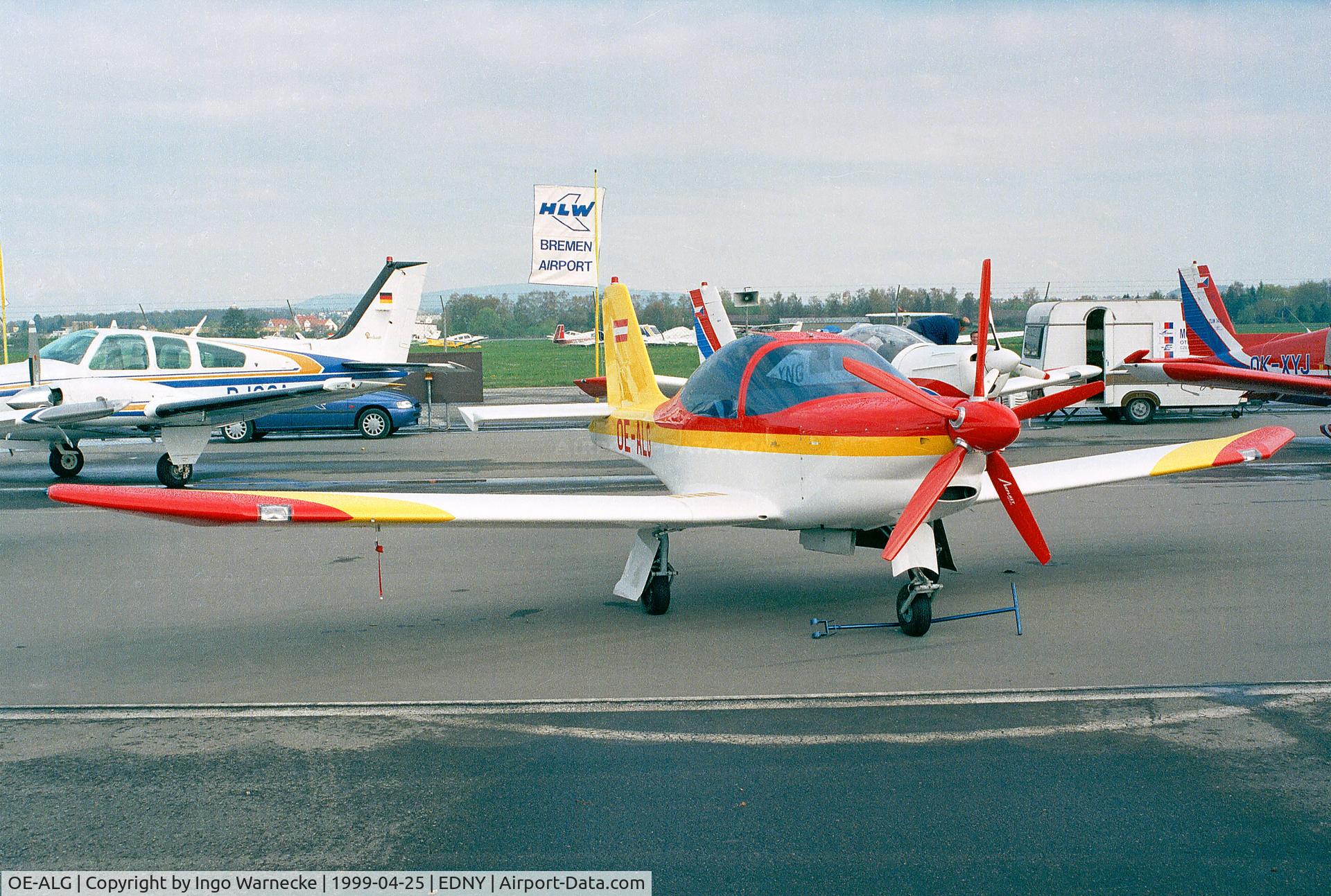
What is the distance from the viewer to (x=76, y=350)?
17344mm

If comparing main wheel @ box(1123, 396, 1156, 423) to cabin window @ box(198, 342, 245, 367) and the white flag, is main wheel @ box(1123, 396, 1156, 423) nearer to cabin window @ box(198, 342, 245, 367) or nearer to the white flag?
the white flag

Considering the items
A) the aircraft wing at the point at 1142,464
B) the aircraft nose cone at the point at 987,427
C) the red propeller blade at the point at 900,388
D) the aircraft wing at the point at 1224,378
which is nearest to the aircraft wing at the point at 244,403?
the aircraft wing at the point at 1142,464

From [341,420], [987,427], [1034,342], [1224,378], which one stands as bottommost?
[341,420]

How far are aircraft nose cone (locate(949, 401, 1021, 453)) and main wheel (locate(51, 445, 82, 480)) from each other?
15497mm

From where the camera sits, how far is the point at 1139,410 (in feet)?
83.5

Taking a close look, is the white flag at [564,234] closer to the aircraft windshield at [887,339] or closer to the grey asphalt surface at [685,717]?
the aircraft windshield at [887,339]

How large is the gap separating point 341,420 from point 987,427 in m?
20.3

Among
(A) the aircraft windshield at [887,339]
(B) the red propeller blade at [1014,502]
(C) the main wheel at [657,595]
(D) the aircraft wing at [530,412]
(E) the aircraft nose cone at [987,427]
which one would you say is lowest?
(C) the main wheel at [657,595]

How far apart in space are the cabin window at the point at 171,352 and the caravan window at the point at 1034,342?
19363 mm

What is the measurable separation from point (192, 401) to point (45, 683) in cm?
1076

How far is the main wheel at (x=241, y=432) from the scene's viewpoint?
23.9 meters

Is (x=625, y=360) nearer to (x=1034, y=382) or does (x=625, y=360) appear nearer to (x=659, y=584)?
(x=659, y=584)

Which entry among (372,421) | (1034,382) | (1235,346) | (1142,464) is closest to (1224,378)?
(1034,382)

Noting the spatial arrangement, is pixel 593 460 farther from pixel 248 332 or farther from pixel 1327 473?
pixel 248 332
